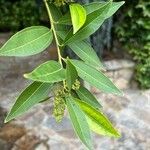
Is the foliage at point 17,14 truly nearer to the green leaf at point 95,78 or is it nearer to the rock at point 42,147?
the rock at point 42,147

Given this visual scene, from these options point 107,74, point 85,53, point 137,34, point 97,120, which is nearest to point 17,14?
point 107,74

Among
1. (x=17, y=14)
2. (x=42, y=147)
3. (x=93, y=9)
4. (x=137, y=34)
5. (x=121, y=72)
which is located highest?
(x=93, y=9)

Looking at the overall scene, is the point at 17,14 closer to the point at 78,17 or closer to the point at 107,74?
the point at 107,74

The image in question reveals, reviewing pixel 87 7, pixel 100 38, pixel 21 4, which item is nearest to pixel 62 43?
pixel 87 7

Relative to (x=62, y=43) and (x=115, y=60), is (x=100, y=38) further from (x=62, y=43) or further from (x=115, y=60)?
(x=62, y=43)

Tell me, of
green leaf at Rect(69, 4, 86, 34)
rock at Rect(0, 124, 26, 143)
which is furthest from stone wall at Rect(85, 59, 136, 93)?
green leaf at Rect(69, 4, 86, 34)

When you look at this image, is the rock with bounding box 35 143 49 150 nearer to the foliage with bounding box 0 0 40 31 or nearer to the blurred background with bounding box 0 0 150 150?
the blurred background with bounding box 0 0 150 150

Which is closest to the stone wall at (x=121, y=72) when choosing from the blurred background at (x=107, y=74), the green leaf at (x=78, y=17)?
the blurred background at (x=107, y=74)
